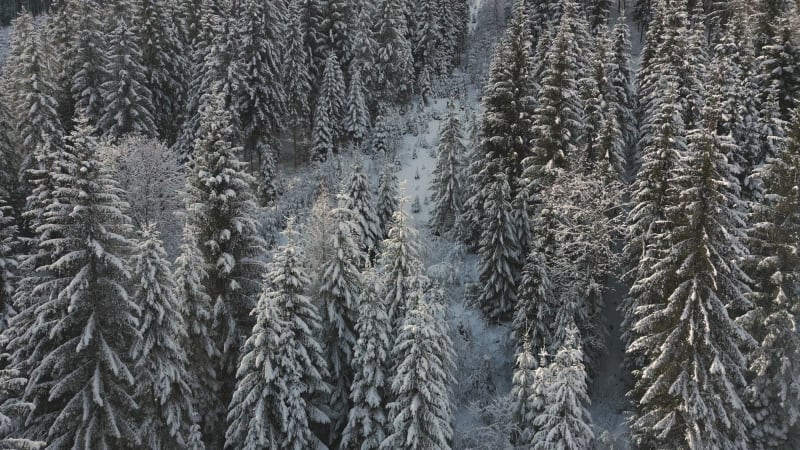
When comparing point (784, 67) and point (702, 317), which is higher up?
point (784, 67)

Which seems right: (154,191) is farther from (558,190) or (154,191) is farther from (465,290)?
(558,190)

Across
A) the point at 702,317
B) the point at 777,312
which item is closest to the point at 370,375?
the point at 702,317

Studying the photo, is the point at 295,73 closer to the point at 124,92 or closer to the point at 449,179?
the point at 124,92

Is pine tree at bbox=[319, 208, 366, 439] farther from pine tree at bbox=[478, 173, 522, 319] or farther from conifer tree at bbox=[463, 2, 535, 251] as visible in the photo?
conifer tree at bbox=[463, 2, 535, 251]

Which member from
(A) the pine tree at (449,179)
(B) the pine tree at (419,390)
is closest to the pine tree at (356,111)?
(A) the pine tree at (449,179)

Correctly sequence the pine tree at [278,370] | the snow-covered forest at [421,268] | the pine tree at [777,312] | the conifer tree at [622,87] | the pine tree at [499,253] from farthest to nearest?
the conifer tree at [622,87], the pine tree at [499,253], the pine tree at [777,312], the pine tree at [278,370], the snow-covered forest at [421,268]

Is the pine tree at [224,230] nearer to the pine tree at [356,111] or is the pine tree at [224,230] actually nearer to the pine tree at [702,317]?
the pine tree at [702,317]

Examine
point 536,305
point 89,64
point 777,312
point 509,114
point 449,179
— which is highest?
point 89,64
